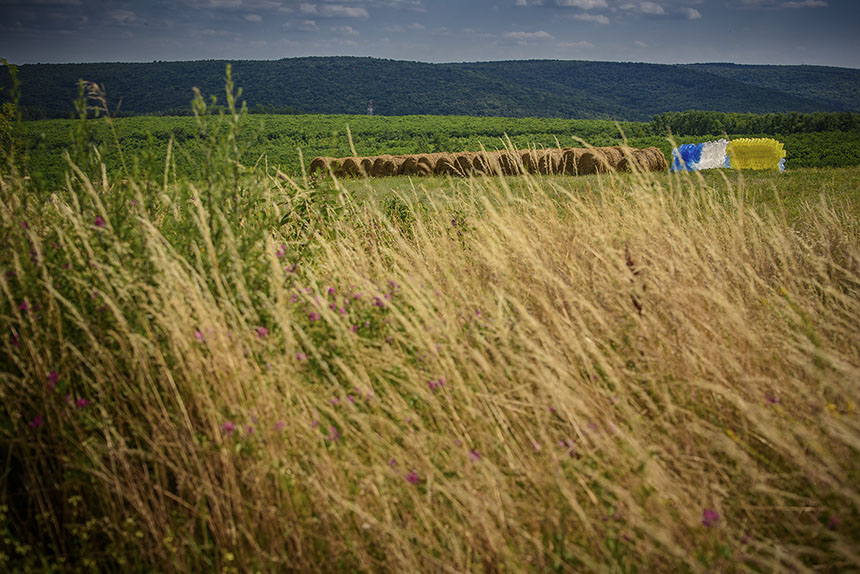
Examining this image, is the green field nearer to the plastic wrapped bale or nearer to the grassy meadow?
the plastic wrapped bale

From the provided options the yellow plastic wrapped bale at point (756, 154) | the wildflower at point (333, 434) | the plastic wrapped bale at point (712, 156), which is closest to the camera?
the wildflower at point (333, 434)

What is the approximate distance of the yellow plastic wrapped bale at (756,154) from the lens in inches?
757

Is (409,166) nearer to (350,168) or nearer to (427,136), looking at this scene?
(350,168)

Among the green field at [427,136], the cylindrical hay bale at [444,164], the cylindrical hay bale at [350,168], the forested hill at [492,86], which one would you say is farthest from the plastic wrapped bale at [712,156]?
the forested hill at [492,86]

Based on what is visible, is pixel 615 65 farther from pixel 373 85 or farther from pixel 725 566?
pixel 725 566

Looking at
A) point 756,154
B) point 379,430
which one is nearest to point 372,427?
point 379,430

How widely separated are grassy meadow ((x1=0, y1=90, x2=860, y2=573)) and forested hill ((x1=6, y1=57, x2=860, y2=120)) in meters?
93.0

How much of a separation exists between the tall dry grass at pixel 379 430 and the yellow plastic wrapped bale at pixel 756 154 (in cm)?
1801

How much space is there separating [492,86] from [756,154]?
340 ft

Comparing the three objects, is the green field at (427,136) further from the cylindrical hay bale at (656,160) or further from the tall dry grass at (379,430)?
the tall dry grass at (379,430)

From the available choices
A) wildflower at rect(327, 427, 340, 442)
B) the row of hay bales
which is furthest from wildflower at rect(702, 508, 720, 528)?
the row of hay bales

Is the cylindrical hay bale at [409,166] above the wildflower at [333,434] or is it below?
above

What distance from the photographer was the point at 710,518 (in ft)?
7.48

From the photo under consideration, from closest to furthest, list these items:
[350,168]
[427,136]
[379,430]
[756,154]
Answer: [379,430] → [350,168] → [756,154] → [427,136]
